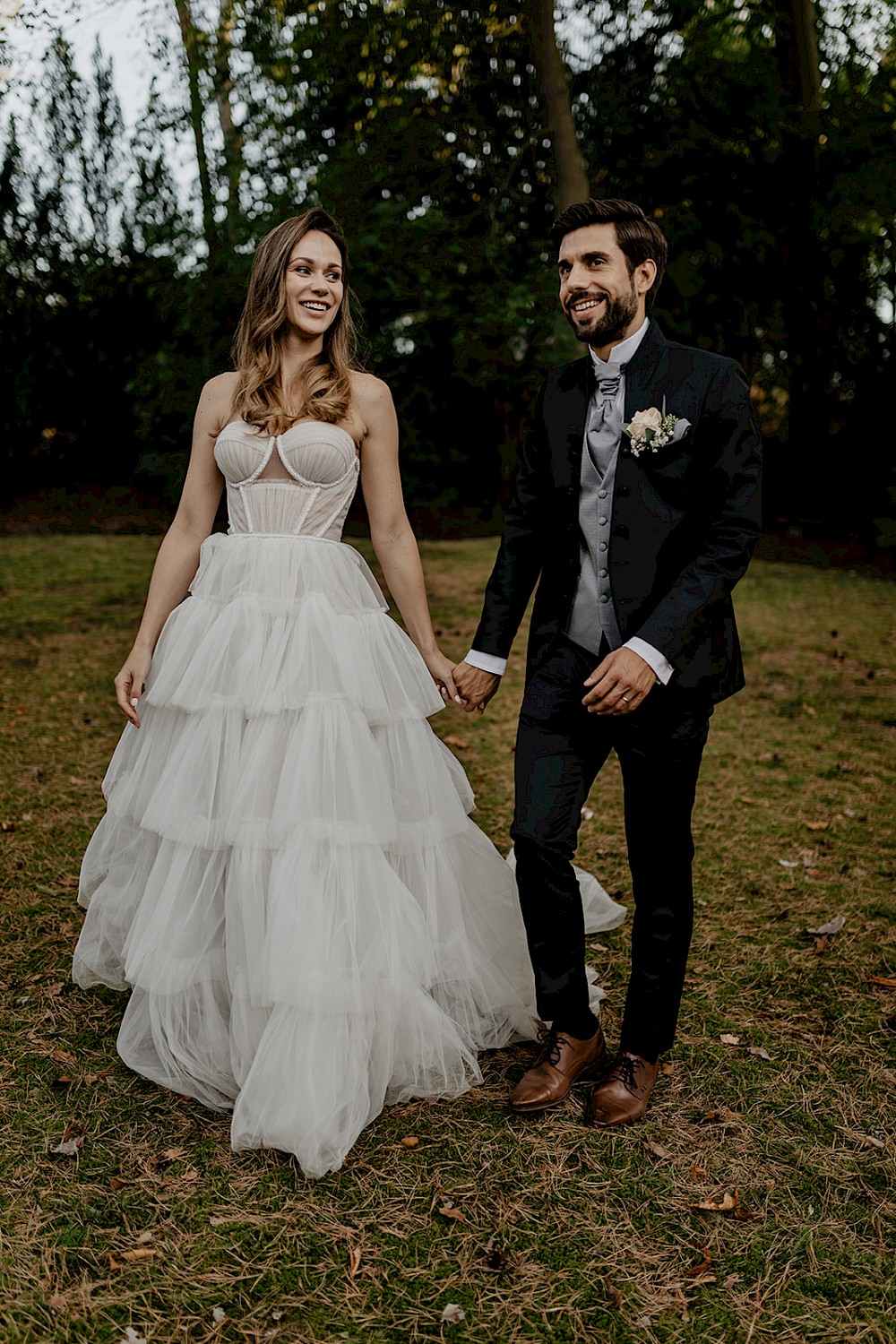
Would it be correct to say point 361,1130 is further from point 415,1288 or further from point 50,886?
point 50,886

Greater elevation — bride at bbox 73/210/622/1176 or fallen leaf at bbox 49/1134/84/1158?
bride at bbox 73/210/622/1176

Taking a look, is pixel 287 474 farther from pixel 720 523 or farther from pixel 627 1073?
pixel 627 1073

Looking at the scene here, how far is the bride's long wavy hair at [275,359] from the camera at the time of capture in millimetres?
3156

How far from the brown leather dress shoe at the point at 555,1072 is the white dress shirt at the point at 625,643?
1.11 m

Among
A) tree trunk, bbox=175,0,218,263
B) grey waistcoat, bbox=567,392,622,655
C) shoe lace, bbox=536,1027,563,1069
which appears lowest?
shoe lace, bbox=536,1027,563,1069

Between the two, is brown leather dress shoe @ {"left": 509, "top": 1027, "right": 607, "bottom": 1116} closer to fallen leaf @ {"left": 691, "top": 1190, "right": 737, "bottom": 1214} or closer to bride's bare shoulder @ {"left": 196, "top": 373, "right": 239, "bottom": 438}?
fallen leaf @ {"left": 691, "top": 1190, "right": 737, "bottom": 1214}

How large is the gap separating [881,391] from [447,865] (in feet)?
44.2

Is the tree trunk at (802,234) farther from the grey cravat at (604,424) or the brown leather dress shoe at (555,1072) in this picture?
the brown leather dress shoe at (555,1072)

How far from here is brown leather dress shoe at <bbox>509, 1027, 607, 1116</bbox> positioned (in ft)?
10.0

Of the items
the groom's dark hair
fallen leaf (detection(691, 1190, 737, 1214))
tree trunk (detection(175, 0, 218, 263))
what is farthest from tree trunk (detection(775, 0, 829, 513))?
fallen leaf (detection(691, 1190, 737, 1214))

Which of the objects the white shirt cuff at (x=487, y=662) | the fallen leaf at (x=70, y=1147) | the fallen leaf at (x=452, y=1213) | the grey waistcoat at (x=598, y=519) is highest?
the grey waistcoat at (x=598, y=519)

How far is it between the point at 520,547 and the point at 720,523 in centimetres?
62

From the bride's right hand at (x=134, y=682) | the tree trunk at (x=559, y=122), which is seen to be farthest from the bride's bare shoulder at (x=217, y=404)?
the tree trunk at (x=559, y=122)

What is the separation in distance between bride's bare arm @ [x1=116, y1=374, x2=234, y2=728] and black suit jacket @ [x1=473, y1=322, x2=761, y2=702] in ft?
3.23
